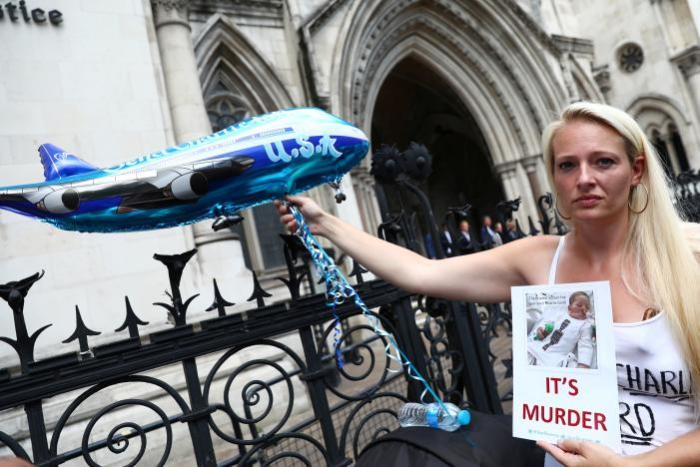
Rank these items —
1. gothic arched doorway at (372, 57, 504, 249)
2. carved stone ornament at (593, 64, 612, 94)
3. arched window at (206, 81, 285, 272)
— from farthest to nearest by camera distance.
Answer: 1. gothic arched doorway at (372, 57, 504, 249)
2. carved stone ornament at (593, 64, 612, 94)
3. arched window at (206, 81, 285, 272)

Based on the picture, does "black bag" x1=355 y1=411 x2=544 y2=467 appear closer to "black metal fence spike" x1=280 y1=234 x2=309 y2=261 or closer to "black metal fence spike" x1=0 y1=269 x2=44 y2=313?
"black metal fence spike" x1=280 y1=234 x2=309 y2=261

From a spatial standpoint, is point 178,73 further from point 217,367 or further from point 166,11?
point 217,367

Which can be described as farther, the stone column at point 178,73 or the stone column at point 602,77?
the stone column at point 602,77

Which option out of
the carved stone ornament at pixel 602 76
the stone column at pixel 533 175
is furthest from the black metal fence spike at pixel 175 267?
the carved stone ornament at pixel 602 76

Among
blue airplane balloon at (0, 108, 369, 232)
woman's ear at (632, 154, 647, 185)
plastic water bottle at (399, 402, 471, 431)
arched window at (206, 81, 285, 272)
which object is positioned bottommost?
plastic water bottle at (399, 402, 471, 431)

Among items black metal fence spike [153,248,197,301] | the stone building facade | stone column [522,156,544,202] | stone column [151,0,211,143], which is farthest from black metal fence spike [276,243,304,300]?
stone column [522,156,544,202]

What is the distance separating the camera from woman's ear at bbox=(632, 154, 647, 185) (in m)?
1.23

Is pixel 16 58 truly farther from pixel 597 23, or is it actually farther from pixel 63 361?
pixel 597 23

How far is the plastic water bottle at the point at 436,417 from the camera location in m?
1.28

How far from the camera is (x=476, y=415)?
135 centimetres

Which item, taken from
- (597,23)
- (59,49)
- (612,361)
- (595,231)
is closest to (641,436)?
(612,361)

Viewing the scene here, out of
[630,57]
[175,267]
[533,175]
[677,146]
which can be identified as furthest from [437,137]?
[175,267]

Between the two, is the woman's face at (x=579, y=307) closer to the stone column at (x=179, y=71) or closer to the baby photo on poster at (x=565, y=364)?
the baby photo on poster at (x=565, y=364)

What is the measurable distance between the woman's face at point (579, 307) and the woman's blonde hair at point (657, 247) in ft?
0.44
